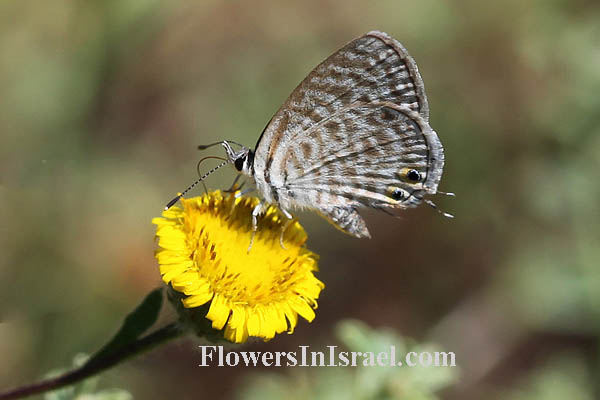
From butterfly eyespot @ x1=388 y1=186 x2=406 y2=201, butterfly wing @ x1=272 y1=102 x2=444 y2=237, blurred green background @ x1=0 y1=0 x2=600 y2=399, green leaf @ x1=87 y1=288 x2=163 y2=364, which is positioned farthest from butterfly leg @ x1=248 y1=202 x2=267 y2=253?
blurred green background @ x1=0 y1=0 x2=600 y2=399

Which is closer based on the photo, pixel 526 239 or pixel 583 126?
pixel 583 126

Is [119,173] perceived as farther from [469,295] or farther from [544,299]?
[544,299]

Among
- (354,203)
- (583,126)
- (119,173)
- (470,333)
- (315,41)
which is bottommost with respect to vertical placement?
(470,333)

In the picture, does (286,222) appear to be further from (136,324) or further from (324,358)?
(324,358)

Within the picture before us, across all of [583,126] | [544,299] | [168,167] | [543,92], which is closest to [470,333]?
[544,299]

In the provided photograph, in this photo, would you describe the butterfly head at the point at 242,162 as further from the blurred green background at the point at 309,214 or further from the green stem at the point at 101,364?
the blurred green background at the point at 309,214

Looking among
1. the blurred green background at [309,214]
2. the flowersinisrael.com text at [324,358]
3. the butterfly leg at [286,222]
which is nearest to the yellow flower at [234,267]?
the butterfly leg at [286,222]

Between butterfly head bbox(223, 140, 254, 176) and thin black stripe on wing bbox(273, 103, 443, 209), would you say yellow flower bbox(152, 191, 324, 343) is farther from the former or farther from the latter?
thin black stripe on wing bbox(273, 103, 443, 209)
